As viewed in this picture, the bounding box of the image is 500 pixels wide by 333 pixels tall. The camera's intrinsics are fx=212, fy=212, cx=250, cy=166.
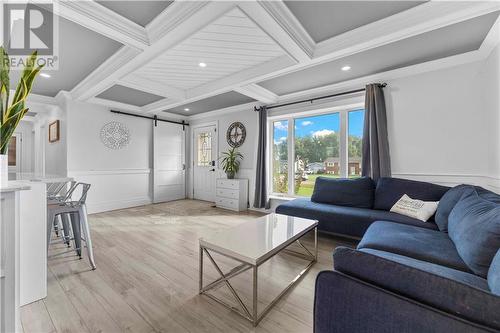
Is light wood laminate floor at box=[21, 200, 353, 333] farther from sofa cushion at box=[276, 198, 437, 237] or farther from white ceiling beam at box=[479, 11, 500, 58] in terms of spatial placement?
white ceiling beam at box=[479, 11, 500, 58]

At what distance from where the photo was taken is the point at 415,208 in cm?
241

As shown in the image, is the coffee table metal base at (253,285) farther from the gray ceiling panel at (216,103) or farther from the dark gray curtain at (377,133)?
the gray ceiling panel at (216,103)

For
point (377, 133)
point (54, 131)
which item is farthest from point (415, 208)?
point (54, 131)

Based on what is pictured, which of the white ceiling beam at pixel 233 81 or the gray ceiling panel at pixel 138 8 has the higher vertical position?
the gray ceiling panel at pixel 138 8

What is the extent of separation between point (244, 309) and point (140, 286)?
0.96 meters

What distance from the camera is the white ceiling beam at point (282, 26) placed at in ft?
5.65

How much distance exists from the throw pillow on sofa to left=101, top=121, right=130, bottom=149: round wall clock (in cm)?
530

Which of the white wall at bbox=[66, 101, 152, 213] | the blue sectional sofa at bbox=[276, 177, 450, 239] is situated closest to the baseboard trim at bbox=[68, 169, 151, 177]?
the white wall at bbox=[66, 101, 152, 213]

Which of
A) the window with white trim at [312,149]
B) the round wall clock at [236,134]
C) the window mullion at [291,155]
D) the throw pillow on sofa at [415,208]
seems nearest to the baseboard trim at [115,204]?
the round wall clock at [236,134]

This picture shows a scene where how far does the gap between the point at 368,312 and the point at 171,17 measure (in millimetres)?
2510

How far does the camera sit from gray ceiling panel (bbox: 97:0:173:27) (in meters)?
1.83

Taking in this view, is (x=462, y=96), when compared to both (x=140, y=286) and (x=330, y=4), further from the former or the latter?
(x=140, y=286)

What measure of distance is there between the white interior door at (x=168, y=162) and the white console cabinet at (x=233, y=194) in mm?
1549

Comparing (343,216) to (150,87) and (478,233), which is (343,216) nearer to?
(478,233)
